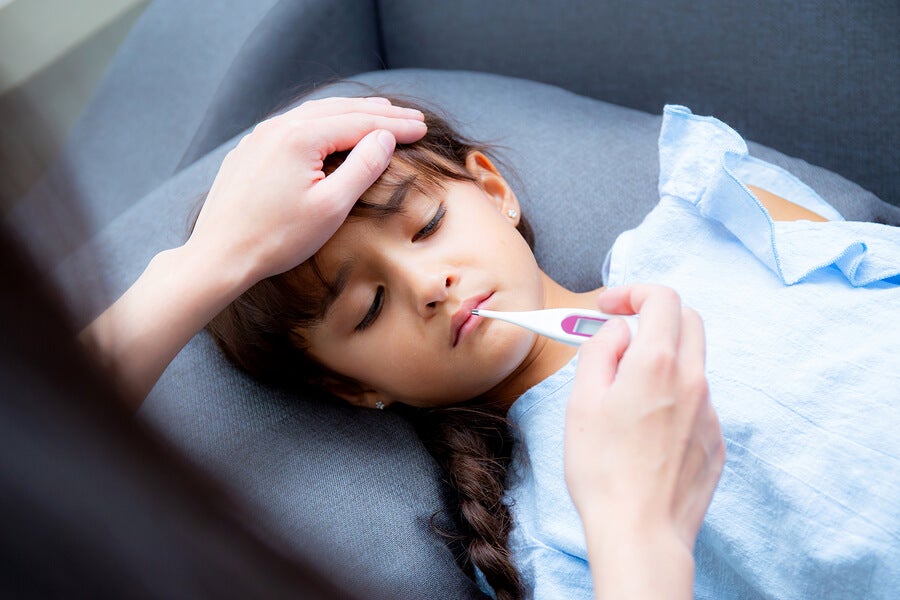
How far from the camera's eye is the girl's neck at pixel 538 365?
3.34ft

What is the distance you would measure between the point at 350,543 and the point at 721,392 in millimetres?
428

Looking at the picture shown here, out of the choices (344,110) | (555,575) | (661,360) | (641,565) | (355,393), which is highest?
(344,110)

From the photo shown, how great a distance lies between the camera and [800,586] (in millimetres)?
789

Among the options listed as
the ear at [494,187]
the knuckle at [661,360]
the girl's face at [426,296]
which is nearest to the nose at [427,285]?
the girl's face at [426,296]

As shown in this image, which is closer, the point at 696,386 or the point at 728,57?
the point at 696,386

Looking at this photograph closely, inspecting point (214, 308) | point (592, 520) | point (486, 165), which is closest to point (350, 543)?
point (214, 308)

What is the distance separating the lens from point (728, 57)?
1331 millimetres

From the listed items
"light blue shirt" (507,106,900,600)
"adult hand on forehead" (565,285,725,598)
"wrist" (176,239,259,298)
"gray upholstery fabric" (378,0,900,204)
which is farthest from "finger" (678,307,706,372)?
"gray upholstery fabric" (378,0,900,204)

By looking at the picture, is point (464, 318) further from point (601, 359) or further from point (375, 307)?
point (601, 359)

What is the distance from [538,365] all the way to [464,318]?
18cm

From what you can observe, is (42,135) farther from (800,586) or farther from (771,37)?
(771,37)

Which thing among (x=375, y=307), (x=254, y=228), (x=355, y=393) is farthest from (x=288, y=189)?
(x=355, y=393)

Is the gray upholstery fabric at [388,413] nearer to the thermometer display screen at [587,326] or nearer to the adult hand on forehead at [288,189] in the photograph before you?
the adult hand on forehead at [288,189]

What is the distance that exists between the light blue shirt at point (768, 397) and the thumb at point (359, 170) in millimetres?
312
